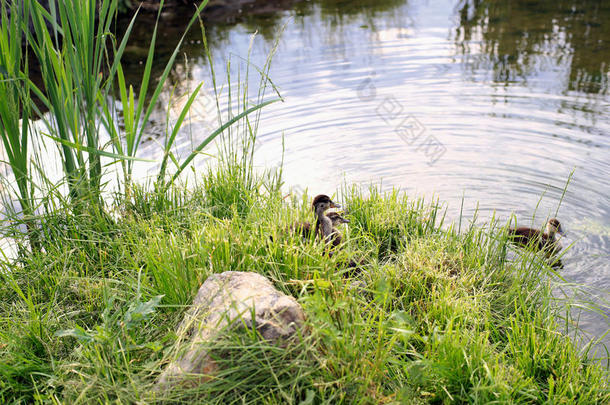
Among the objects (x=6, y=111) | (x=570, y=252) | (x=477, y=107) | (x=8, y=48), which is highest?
(x=8, y=48)

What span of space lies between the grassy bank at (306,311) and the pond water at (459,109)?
2.11 ft

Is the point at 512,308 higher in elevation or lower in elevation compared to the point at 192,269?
lower

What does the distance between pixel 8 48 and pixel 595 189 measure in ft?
14.0

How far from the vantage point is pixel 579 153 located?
4.65 m

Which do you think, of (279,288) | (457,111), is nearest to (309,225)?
(279,288)

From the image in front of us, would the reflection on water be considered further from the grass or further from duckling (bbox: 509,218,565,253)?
the grass

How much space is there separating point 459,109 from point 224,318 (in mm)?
4483

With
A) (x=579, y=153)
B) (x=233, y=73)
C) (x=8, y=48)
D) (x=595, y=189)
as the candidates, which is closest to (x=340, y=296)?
(x=8, y=48)

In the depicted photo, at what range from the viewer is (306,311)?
78.6 inches

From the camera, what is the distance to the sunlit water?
4.11 meters

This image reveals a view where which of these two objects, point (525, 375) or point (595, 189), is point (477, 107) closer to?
point (595, 189)

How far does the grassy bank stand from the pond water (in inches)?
25.3

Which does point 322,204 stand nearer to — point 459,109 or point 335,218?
point 335,218

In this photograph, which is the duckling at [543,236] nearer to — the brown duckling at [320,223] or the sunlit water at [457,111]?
the sunlit water at [457,111]
